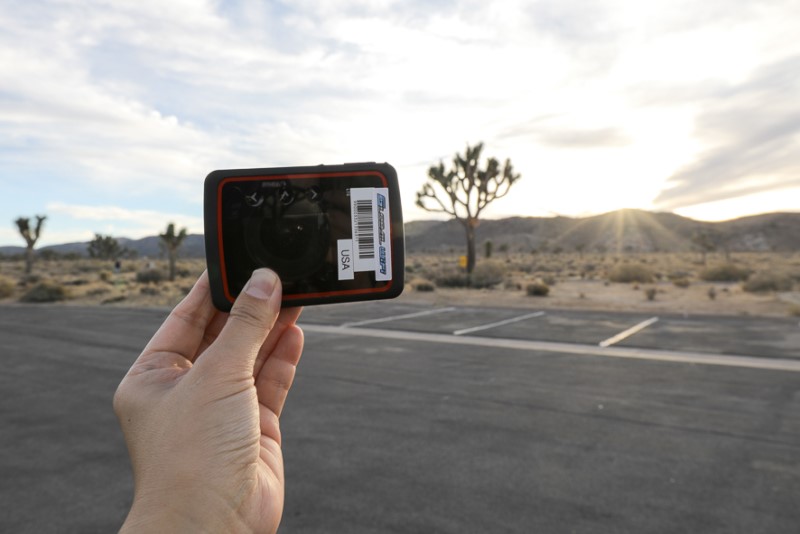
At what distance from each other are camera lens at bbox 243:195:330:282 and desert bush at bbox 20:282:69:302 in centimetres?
3015

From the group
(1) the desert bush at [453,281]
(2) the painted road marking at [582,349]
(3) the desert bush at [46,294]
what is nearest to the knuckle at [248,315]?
(2) the painted road marking at [582,349]

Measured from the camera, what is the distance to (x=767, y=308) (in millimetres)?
19688

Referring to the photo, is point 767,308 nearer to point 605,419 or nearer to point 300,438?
point 605,419

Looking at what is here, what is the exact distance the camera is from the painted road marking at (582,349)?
415 inches

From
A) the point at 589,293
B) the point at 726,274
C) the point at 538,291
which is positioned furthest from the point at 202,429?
the point at 726,274

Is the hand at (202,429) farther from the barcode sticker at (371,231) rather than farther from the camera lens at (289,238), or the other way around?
the barcode sticker at (371,231)

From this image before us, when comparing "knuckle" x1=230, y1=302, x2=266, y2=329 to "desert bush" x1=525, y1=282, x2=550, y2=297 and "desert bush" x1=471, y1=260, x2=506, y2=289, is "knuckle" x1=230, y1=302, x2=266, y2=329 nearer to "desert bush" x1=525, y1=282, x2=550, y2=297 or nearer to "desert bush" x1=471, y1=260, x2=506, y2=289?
"desert bush" x1=525, y1=282, x2=550, y2=297

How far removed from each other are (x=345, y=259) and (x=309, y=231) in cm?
18

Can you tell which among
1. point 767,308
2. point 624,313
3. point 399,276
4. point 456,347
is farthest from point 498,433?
point 767,308

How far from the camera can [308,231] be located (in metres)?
2.26

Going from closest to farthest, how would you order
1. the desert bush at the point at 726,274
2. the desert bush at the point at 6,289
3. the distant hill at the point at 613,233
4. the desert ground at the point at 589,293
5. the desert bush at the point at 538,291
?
the desert ground at the point at 589,293, the desert bush at the point at 538,291, the desert bush at the point at 6,289, the desert bush at the point at 726,274, the distant hill at the point at 613,233

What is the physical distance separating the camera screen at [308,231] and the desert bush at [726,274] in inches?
1456

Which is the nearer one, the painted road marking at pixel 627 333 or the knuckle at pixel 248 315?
the knuckle at pixel 248 315

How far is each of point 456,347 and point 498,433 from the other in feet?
18.6
